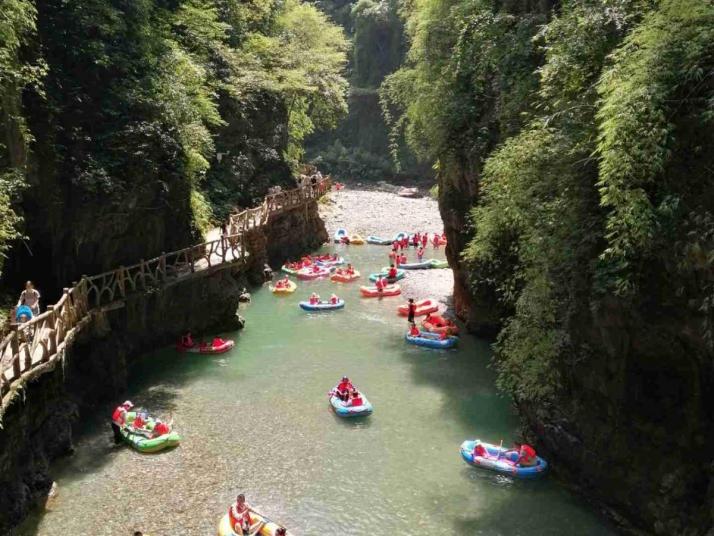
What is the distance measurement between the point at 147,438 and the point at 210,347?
6579 millimetres

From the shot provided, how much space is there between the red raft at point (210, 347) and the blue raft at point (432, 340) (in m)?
6.35

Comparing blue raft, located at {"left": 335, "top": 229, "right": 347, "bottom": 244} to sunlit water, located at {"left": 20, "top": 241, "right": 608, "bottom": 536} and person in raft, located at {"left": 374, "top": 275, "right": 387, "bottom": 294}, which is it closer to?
person in raft, located at {"left": 374, "top": 275, "right": 387, "bottom": 294}

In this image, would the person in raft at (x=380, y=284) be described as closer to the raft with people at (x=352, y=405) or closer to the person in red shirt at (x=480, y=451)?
the raft with people at (x=352, y=405)

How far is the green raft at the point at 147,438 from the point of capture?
16.0m

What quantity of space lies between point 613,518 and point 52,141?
54.2 feet

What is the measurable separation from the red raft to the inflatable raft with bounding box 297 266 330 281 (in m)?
10.3

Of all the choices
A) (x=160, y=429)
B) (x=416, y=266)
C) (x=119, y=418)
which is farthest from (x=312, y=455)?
(x=416, y=266)

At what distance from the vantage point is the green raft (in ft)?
52.5

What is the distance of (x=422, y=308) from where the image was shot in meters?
27.4

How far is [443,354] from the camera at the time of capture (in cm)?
2292

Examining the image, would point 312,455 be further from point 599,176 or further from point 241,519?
point 599,176

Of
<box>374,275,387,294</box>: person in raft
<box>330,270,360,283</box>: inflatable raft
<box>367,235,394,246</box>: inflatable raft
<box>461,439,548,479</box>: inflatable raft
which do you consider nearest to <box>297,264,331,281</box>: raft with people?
<box>330,270,360,283</box>: inflatable raft

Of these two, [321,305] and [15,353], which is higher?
[15,353]

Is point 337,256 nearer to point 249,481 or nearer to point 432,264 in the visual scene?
point 432,264
